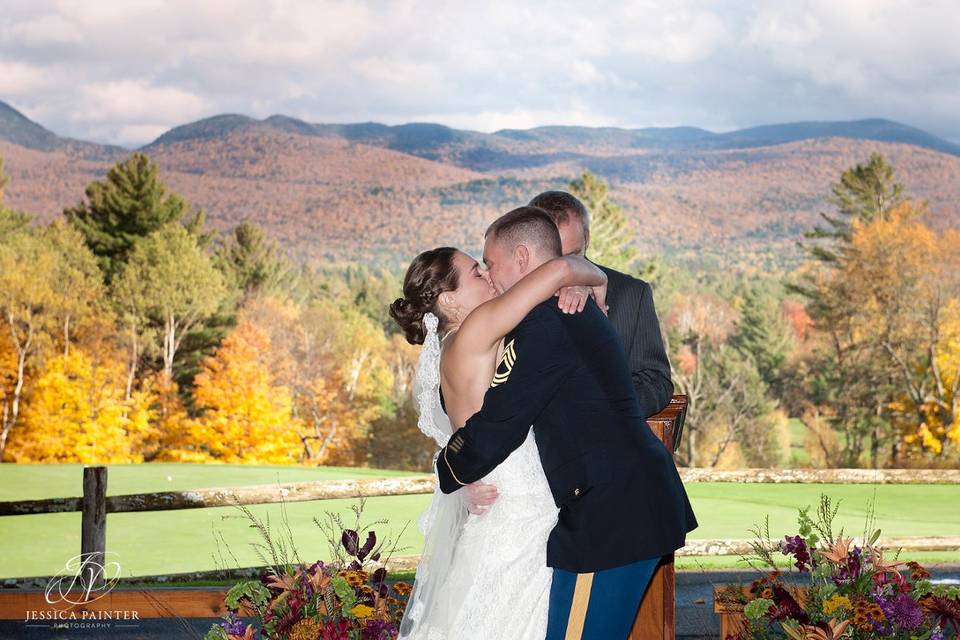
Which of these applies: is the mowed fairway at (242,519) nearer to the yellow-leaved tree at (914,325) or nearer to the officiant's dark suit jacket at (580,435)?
the officiant's dark suit jacket at (580,435)

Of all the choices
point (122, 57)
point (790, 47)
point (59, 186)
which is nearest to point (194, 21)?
point (122, 57)

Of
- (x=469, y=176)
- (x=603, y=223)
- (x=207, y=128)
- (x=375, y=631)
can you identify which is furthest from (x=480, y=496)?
(x=207, y=128)

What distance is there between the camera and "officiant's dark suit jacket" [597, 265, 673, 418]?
3.70 m

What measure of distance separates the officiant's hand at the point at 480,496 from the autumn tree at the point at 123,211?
3053 centimetres

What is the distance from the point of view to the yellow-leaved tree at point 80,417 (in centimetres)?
2778

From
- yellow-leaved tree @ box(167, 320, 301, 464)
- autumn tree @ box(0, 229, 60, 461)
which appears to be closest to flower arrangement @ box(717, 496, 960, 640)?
yellow-leaved tree @ box(167, 320, 301, 464)

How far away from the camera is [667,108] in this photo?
72375 mm

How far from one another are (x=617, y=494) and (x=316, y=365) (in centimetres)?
3449

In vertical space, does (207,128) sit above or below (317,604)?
above

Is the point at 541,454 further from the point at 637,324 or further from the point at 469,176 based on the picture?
the point at 469,176

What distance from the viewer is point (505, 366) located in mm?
2148

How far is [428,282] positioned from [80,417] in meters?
27.7

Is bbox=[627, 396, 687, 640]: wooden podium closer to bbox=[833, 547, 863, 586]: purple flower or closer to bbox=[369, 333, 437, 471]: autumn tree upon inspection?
bbox=[833, 547, 863, 586]: purple flower

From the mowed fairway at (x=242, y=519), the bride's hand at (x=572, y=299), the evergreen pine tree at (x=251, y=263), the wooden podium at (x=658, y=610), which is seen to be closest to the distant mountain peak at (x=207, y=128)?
the evergreen pine tree at (x=251, y=263)
